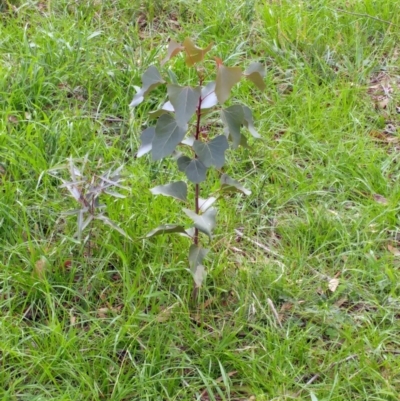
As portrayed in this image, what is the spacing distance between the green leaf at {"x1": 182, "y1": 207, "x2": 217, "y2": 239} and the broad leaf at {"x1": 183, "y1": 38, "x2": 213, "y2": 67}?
52cm

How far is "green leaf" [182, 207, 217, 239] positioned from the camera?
2.03 m

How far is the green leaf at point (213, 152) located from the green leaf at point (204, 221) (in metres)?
0.23

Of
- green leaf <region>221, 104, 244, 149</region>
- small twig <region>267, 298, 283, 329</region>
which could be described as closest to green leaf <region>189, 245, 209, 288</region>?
small twig <region>267, 298, 283, 329</region>

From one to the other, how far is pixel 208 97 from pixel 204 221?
423 mm

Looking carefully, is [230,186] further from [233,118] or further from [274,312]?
[274,312]

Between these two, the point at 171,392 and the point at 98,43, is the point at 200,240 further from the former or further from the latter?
the point at 98,43

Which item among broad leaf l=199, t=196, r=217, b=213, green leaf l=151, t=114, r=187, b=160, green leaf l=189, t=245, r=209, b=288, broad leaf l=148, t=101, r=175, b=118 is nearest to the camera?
green leaf l=151, t=114, r=187, b=160

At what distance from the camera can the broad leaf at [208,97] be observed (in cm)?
195

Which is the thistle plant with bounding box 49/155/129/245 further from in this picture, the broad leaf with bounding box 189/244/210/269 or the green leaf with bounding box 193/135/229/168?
the green leaf with bounding box 193/135/229/168

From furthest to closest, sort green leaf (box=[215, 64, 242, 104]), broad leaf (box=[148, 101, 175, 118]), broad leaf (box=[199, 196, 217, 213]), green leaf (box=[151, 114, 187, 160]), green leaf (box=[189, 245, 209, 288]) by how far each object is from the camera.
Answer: broad leaf (box=[199, 196, 217, 213]) → green leaf (box=[189, 245, 209, 288]) → broad leaf (box=[148, 101, 175, 118]) → green leaf (box=[151, 114, 187, 160]) → green leaf (box=[215, 64, 242, 104])

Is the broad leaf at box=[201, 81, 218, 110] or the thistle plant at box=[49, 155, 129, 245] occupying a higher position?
the broad leaf at box=[201, 81, 218, 110]

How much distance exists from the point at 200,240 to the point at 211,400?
28.4 inches

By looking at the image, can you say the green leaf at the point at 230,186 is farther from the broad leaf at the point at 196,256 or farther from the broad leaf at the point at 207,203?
the broad leaf at the point at 196,256

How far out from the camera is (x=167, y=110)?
1980 mm
